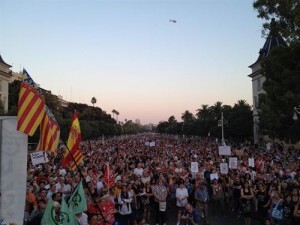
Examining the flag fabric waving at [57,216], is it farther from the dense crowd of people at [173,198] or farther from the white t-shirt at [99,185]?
the white t-shirt at [99,185]

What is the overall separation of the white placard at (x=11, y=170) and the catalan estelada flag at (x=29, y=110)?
6.2 inches

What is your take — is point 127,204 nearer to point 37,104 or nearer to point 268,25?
point 37,104

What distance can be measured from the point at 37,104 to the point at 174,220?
8359 mm

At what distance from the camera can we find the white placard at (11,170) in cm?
509

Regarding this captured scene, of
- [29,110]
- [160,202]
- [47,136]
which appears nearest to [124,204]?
[160,202]

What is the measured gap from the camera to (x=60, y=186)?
11602 millimetres

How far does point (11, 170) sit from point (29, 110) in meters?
0.83

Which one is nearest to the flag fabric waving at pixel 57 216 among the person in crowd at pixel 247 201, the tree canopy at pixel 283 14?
the person in crowd at pixel 247 201

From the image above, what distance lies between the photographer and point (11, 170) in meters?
5.10

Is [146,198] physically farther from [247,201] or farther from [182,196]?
[247,201]

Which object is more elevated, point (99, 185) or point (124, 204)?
point (99, 185)

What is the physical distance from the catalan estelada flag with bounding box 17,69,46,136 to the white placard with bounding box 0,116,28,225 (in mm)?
157

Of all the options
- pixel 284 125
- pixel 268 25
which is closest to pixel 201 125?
pixel 284 125

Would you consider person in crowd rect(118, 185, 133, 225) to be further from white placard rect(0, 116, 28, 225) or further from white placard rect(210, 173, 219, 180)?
white placard rect(0, 116, 28, 225)
